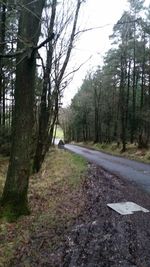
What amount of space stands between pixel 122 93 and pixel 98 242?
25.1 meters

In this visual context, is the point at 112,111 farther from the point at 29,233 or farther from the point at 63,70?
the point at 29,233

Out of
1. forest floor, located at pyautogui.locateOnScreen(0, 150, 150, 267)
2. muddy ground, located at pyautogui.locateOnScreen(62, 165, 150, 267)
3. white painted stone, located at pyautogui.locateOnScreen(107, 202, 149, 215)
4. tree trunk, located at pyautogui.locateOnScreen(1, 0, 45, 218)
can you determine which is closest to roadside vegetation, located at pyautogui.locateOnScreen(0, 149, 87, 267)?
forest floor, located at pyautogui.locateOnScreen(0, 150, 150, 267)

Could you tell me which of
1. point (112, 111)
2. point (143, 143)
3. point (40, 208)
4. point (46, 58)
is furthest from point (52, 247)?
point (112, 111)

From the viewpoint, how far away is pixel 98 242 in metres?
5.14

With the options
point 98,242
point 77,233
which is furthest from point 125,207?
point 98,242

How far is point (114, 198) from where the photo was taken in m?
8.18

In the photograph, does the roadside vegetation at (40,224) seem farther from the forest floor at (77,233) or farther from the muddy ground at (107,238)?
the muddy ground at (107,238)

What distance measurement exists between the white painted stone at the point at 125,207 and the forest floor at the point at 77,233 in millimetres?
155

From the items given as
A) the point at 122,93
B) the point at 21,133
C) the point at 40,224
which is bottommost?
the point at 40,224

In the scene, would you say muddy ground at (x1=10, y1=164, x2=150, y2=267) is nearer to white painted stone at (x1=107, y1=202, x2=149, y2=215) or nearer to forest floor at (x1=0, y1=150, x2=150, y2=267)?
forest floor at (x1=0, y1=150, x2=150, y2=267)

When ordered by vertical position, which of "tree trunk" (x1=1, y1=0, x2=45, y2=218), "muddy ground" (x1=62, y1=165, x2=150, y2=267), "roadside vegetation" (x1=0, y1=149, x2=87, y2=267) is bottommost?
"roadside vegetation" (x1=0, y1=149, x2=87, y2=267)

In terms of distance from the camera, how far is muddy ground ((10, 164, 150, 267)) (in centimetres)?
450

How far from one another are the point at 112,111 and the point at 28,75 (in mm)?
36831

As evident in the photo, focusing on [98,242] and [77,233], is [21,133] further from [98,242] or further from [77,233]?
[98,242]
